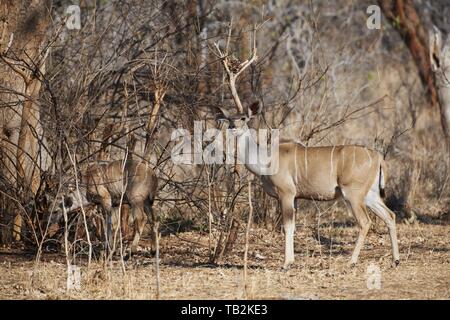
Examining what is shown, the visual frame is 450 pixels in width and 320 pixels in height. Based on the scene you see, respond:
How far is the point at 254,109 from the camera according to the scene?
29.7ft

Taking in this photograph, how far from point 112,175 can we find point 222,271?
6.95ft

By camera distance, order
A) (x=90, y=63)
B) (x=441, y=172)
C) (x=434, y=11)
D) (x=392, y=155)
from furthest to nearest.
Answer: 1. (x=434, y=11)
2. (x=392, y=155)
3. (x=441, y=172)
4. (x=90, y=63)

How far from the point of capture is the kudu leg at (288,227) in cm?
848

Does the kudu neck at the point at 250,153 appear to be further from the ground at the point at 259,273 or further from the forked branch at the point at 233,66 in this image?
the ground at the point at 259,273

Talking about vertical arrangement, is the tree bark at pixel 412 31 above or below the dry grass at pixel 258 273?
above

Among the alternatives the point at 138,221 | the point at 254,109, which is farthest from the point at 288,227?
the point at 138,221

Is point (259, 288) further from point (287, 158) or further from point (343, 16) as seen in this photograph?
point (343, 16)

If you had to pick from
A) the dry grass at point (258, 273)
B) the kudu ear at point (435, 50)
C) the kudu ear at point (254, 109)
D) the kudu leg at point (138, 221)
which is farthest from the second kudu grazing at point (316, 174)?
the kudu ear at point (435, 50)

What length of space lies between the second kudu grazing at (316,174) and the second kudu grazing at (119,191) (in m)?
1.14

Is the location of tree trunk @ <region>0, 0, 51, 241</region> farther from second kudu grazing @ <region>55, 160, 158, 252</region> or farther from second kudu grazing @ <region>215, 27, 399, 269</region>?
second kudu grazing @ <region>215, 27, 399, 269</region>

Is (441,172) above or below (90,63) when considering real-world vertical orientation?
below

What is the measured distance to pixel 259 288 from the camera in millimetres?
7293

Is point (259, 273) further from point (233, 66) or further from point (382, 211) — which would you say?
point (233, 66)

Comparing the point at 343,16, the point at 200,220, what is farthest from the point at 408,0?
the point at 200,220
